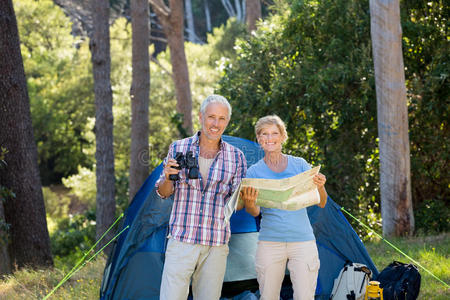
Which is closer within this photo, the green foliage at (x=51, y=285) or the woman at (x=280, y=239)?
the woman at (x=280, y=239)

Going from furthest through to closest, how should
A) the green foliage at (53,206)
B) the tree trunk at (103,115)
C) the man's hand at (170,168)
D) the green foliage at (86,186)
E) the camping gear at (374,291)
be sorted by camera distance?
1. the green foliage at (53,206)
2. the green foliage at (86,186)
3. the tree trunk at (103,115)
4. the camping gear at (374,291)
5. the man's hand at (170,168)

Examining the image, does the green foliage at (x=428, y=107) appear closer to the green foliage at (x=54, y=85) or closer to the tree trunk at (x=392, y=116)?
the tree trunk at (x=392, y=116)

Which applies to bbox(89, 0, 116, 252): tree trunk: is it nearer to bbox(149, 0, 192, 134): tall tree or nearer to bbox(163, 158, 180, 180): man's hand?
bbox(149, 0, 192, 134): tall tree

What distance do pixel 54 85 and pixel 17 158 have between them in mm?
14596

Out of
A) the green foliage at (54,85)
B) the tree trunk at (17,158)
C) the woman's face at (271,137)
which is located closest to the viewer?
the woman's face at (271,137)

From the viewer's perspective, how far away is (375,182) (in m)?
8.31

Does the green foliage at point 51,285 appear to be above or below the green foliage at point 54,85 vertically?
below

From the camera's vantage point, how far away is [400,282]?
4.07 m

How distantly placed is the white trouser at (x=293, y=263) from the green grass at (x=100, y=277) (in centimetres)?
162

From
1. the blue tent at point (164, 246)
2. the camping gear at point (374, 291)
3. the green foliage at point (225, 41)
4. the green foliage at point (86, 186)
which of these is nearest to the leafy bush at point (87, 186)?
the green foliage at point (86, 186)

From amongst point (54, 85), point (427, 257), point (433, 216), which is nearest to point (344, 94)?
point (433, 216)

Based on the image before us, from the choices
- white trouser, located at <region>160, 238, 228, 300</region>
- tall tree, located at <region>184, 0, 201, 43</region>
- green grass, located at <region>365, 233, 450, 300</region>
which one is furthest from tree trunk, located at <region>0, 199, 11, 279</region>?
tall tree, located at <region>184, 0, 201, 43</region>

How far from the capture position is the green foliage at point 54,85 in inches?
785

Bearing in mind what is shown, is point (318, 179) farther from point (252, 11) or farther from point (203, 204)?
point (252, 11)
